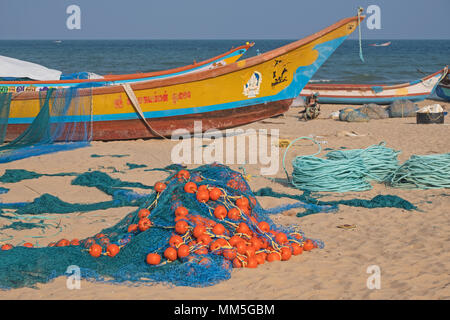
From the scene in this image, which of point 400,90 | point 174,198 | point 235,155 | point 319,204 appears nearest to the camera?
point 174,198

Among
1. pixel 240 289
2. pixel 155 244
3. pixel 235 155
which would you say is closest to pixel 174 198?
pixel 155 244

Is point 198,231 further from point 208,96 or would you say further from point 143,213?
point 208,96

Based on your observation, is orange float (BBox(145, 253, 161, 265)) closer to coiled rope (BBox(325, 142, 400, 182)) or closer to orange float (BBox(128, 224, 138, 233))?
orange float (BBox(128, 224, 138, 233))

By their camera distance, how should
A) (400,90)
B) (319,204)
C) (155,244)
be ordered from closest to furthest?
(155,244), (319,204), (400,90)

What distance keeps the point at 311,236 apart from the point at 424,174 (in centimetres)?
289

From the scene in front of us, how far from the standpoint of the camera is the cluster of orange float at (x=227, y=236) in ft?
14.1

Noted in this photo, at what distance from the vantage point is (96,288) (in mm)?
3928

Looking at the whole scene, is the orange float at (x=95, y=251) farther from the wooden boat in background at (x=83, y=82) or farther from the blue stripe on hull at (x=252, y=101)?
the wooden boat in background at (x=83, y=82)

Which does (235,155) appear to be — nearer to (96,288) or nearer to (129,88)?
(129,88)

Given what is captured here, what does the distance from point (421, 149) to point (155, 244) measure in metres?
7.26

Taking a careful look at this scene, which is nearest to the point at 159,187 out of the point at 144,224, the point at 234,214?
the point at 144,224

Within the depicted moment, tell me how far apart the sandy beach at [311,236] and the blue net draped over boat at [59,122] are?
2.63 ft

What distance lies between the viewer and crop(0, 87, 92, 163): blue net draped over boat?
10.1m

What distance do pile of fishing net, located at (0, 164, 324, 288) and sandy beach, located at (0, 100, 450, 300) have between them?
0.13m
